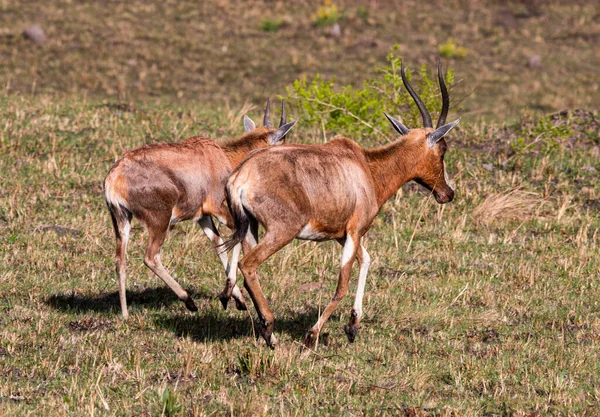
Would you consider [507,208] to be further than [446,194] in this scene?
Yes

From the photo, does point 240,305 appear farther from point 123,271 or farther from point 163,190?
point 163,190

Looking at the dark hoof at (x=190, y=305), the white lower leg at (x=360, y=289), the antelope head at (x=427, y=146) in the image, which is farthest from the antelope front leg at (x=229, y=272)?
the antelope head at (x=427, y=146)

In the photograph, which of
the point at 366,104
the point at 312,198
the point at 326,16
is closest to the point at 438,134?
the point at 312,198

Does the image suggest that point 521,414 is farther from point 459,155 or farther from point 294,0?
point 294,0

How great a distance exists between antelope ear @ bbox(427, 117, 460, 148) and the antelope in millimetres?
2031

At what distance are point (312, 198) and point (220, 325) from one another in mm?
1773

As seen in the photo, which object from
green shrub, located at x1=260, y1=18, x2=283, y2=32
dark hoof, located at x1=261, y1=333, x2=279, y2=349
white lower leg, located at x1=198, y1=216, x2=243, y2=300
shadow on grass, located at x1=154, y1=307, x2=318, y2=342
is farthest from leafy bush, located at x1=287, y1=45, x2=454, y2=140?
green shrub, located at x1=260, y1=18, x2=283, y2=32

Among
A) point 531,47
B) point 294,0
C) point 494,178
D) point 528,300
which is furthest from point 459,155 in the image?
point 294,0

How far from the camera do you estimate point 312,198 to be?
8000 millimetres

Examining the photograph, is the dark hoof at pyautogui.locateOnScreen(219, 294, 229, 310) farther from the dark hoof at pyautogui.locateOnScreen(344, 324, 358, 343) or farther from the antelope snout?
the antelope snout

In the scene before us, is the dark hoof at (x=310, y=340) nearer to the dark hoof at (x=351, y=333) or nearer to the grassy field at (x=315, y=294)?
the grassy field at (x=315, y=294)

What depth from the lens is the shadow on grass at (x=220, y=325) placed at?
8633 mm

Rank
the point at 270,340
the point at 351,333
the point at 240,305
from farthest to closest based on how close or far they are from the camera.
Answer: the point at 240,305
the point at 351,333
the point at 270,340

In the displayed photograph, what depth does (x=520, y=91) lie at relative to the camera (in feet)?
97.1
